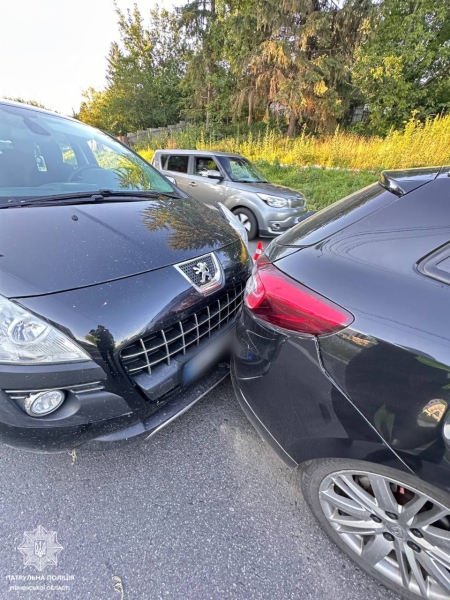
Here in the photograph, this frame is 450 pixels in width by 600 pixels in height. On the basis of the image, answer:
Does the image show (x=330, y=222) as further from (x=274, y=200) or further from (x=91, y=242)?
(x=274, y=200)

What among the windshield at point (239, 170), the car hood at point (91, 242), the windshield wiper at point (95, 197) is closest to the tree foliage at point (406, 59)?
the windshield at point (239, 170)

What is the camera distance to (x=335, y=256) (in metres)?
1.20

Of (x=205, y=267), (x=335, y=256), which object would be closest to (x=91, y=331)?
(x=205, y=267)

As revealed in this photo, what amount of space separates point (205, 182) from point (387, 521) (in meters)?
5.83

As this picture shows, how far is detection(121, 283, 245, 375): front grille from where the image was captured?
1.32 meters

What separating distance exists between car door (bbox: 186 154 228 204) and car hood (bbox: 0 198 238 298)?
3.87 m

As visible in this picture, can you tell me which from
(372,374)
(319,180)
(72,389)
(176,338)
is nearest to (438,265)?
(372,374)

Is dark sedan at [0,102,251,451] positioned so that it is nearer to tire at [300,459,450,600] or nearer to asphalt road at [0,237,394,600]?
asphalt road at [0,237,394,600]

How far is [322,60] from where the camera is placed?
11.7 metres

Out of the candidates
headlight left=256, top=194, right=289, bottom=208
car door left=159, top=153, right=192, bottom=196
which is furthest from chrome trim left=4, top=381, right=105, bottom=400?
car door left=159, top=153, right=192, bottom=196

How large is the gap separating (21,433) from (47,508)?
514 mm

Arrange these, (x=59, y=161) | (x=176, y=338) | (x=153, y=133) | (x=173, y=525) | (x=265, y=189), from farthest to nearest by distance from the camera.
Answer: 1. (x=153, y=133)
2. (x=265, y=189)
3. (x=59, y=161)
4. (x=176, y=338)
5. (x=173, y=525)

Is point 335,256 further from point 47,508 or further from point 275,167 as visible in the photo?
point 275,167

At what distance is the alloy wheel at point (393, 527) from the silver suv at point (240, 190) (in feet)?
15.2
